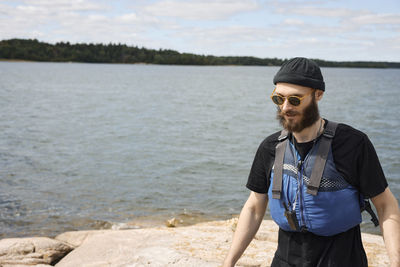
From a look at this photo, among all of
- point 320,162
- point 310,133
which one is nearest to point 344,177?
point 320,162

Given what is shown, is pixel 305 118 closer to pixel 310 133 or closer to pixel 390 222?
pixel 310 133

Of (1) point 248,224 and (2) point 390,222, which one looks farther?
(1) point 248,224

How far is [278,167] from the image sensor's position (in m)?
2.91

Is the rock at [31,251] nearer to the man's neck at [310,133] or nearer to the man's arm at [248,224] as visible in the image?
the man's arm at [248,224]

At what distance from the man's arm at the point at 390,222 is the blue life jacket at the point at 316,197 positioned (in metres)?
0.13

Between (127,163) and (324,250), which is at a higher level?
(324,250)

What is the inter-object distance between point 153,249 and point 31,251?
2.28 metres

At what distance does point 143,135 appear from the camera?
2748 centimetres

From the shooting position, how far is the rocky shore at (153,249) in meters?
6.11

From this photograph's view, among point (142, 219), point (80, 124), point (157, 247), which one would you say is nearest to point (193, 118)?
point (80, 124)

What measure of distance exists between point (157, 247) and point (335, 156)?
172 inches

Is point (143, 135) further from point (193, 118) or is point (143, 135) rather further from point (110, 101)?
point (110, 101)

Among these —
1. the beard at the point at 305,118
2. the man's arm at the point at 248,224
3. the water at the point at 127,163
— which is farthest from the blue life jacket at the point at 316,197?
the water at the point at 127,163

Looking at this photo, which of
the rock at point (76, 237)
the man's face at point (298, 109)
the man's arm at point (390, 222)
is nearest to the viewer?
the man's arm at point (390, 222)
